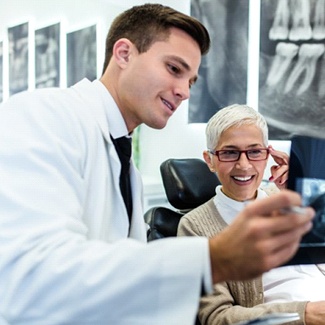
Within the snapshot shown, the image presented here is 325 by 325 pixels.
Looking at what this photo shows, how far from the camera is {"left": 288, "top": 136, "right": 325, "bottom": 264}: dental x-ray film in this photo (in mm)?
885

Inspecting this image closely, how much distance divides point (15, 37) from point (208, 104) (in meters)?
1.51

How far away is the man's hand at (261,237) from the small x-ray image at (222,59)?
7.20 ft

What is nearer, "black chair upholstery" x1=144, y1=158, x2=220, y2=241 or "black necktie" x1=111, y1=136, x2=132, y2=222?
"black necktie" x1=111, y1=136, x2=132, y2=222

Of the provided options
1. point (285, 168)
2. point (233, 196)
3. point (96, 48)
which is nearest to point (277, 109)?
point (285, 168)

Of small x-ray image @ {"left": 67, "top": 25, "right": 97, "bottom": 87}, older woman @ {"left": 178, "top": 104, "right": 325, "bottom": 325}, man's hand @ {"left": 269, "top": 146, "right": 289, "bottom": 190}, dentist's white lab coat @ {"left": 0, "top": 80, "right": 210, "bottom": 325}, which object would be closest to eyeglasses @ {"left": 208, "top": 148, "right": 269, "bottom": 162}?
older woman @ {"left": 178, "top": 104, "right": 325, "bottom": 325}

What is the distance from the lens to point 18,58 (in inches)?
134

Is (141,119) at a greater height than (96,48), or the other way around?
(96,48)

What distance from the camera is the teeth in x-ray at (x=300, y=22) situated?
8.13 feet

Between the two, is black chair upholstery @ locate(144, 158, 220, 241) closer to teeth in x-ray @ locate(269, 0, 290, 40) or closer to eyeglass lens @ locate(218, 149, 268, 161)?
eyeglass lens @ locate(218, 149, 268, 161)

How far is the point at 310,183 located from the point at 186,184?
1.07m

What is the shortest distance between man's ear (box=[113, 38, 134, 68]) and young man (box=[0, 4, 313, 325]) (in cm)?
18

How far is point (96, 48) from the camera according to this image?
3.34m

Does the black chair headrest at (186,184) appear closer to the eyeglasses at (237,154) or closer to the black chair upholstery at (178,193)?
the black chair upholstery at (178,193)

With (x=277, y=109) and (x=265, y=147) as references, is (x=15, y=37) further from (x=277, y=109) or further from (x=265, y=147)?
(x=265, y=147)
